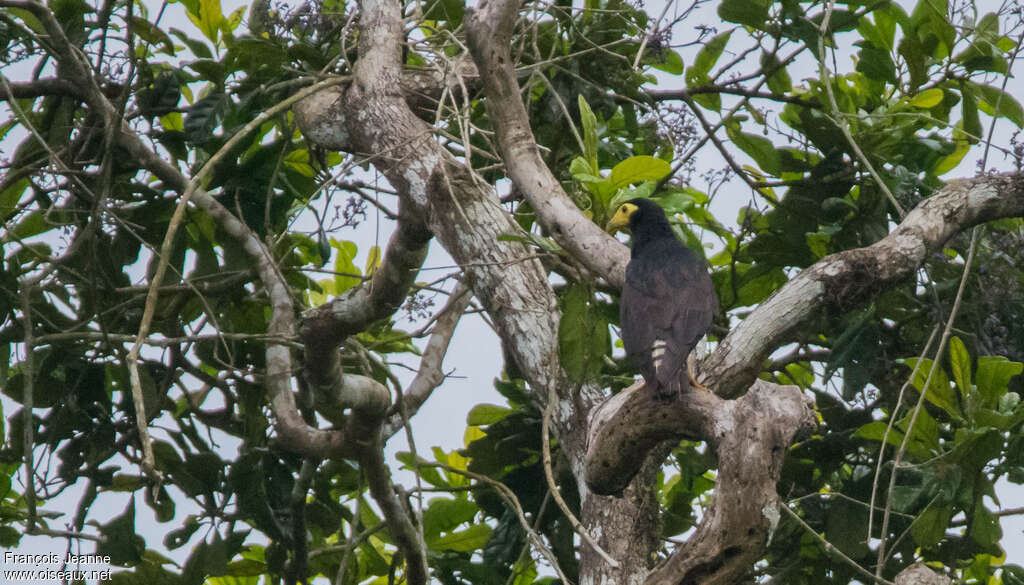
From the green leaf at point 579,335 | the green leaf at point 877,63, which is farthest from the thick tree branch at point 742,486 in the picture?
the green leaf at point 877,63

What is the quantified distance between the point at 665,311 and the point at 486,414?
1388 millimetres

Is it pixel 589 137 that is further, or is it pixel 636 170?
pixel 589 137

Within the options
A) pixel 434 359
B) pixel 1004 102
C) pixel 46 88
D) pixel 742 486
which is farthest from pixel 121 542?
pixel 1004 102

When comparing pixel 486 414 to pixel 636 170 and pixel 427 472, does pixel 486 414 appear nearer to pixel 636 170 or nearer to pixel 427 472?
pixel 427 472

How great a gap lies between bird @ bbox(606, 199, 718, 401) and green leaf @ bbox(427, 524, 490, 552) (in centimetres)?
136

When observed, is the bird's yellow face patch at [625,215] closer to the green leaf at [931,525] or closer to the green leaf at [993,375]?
the green leaf at [993,375]

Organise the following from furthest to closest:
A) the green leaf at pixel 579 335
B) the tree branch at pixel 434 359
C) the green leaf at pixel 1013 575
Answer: the tree branch at pixel 434 359 → the green leaf at pixel 1013 575 → the green leaf at pixel 579 335

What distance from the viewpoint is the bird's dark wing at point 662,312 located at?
3.08 metres

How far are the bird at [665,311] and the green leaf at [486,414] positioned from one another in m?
0.97

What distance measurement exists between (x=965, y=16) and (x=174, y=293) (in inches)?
120

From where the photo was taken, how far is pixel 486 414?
14.9ft

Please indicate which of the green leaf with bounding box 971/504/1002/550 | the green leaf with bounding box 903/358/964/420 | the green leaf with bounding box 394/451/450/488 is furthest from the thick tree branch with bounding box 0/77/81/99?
the green leaf with bounding box 971/504/1002/550

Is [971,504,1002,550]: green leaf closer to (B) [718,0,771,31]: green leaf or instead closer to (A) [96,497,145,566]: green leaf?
(B) [718,0,771,31]: green leaf

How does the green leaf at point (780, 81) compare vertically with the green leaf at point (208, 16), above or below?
below
